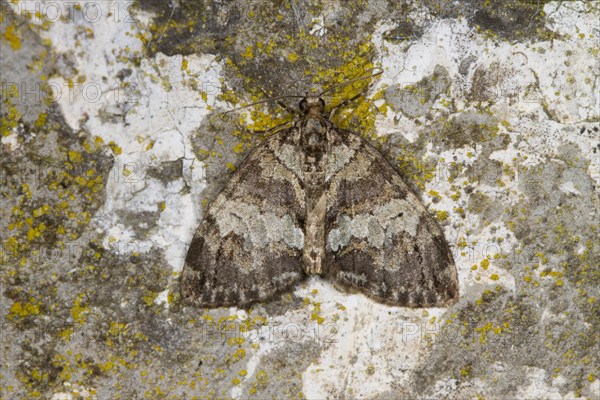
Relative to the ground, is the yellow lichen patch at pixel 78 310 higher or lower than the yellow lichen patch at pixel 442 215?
lower

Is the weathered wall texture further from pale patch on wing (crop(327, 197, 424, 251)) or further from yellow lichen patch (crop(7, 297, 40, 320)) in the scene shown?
pale patch on wing (crop(327, 197, 424, 251))

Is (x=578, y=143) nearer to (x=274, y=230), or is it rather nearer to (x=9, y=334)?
(x=274, y=230)

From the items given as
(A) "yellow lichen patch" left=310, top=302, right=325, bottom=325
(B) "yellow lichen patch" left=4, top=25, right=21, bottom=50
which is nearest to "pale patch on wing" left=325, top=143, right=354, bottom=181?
(A) "yellow lichen patch" left=310, top=302, right=325, bottom=325

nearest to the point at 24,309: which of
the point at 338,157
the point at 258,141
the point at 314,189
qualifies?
the point at 258,141

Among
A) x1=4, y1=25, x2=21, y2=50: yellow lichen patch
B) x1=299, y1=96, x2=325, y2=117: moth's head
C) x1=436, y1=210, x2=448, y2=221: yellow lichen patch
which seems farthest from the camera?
x1=436, y1=210, x2=448, y2=221: yellow lichen patch

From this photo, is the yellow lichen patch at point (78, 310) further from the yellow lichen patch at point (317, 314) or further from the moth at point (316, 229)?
the yellow lichen patch at point (317, 314)

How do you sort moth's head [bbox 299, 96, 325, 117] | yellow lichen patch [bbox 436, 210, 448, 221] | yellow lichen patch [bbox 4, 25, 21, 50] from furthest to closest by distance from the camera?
yellow lichen patch [bbox 436, 210, 448, 221]
moth's head [bbox 299, 96, 325, 117]
yellow lichen patch [bbox 4, 25, 21, 50]

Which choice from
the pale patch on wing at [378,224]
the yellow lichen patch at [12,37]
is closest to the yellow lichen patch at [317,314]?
the pale patch on wing at [378,224]
